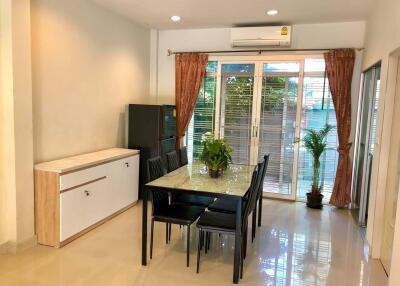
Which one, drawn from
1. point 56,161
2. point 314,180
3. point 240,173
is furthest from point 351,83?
point 56,161

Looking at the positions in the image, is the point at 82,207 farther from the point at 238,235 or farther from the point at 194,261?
the point at 238,235

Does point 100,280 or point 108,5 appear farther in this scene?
point 108,5

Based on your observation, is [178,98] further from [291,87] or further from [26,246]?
[26,246]

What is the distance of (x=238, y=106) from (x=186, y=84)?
Result: 93cm

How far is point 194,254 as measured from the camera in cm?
318

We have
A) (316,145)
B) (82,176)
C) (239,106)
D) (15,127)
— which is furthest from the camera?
(239,106)

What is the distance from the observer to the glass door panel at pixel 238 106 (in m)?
5.09

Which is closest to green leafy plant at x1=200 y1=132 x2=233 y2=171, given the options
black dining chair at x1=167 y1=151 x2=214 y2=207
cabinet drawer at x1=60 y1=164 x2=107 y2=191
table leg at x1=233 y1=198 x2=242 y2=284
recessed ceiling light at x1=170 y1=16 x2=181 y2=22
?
black dining chair at x1=167 y1=151 x2=214 y2=207

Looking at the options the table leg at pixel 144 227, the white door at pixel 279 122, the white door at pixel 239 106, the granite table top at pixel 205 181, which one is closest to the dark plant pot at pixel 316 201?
the white door at pixel 279 122

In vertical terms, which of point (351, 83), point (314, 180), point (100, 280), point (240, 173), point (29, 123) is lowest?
point (100, 280)

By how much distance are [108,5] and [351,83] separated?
3.50 meters

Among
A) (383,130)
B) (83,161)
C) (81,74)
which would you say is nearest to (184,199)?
(83,161)

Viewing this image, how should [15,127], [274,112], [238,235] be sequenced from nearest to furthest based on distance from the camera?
[238,235] → [15,127] → [274,112]

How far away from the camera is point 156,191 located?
118 inches
